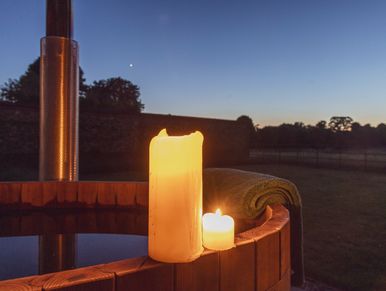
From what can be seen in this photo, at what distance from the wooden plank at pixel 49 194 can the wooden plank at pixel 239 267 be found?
166 cm

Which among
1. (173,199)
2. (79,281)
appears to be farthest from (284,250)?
(79,281)

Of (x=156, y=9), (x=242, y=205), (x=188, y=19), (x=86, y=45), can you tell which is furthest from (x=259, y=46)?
(x=242, y=205)

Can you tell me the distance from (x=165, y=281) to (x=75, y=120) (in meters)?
2.08

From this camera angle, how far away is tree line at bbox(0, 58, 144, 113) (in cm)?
1565

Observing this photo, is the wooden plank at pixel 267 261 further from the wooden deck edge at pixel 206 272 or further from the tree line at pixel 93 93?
the tree line at pixel 93 93

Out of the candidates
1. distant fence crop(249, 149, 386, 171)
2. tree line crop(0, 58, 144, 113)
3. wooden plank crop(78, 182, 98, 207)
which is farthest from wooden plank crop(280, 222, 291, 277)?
distant fence crop(249, 149, 386, 171)

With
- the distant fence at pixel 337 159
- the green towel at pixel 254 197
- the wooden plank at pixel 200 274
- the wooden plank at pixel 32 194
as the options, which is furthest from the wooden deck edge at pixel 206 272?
the distant fence at pixel 337 159

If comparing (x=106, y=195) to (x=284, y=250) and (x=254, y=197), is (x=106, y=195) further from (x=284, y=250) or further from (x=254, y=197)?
(x=284, y=250)

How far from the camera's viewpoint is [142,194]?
214 centimetres

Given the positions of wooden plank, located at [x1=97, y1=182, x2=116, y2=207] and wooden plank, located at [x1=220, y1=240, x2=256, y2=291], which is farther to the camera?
wooden plank, located at [x1=97, y1=182, x2=116, y2=207]

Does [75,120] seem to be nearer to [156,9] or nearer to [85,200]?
[85,200]

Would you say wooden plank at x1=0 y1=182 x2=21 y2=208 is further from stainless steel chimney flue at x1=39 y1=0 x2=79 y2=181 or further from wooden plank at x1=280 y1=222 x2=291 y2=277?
wooden plank at x1=280 y1=222 x2=291 y2=277

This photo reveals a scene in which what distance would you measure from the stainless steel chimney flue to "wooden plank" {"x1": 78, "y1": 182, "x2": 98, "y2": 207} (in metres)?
0.33

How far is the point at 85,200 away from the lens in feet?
7.09
